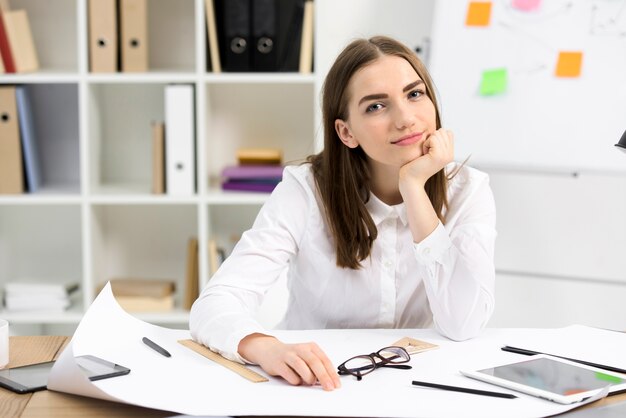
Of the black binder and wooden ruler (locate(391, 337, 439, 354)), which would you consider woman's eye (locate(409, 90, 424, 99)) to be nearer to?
wooden ruler (locate(391, 337, 439, 354))

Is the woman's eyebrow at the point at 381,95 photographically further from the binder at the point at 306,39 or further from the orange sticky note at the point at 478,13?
the binder at the point at 306,39

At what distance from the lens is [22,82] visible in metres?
2.93

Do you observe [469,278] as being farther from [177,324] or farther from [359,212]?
[177,324]

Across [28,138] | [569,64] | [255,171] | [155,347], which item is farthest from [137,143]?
[155,347]

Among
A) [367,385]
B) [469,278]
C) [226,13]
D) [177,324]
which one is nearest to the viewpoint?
[367,385]

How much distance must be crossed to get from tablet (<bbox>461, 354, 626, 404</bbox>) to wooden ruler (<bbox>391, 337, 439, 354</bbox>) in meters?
0.14

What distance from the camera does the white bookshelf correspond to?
304 cm

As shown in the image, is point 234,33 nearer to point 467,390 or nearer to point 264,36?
point 264,36

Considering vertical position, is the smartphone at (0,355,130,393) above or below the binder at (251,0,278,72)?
below

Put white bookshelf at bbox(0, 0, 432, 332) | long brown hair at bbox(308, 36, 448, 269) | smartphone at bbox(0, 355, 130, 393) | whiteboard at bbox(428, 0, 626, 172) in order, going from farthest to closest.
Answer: white bookshelf at bbox(0, 0, 432, 332), whiteboard at bbox(428, 0, 626, 172), long brown hair at bbox(308, 36, 448, 269), smartphone at bbox(0, 355, 130, 393)

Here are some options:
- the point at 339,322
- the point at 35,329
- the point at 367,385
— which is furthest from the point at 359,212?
the point at 35,329

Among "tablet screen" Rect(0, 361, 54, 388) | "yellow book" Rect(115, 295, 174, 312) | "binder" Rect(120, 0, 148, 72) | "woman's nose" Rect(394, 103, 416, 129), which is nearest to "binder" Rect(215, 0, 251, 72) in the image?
"binder" Rect(120, 0, 148, 72)

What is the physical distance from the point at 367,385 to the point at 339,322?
59cm

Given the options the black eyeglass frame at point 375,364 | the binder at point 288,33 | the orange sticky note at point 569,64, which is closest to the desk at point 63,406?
the black eyeglass frame at point 375,364
